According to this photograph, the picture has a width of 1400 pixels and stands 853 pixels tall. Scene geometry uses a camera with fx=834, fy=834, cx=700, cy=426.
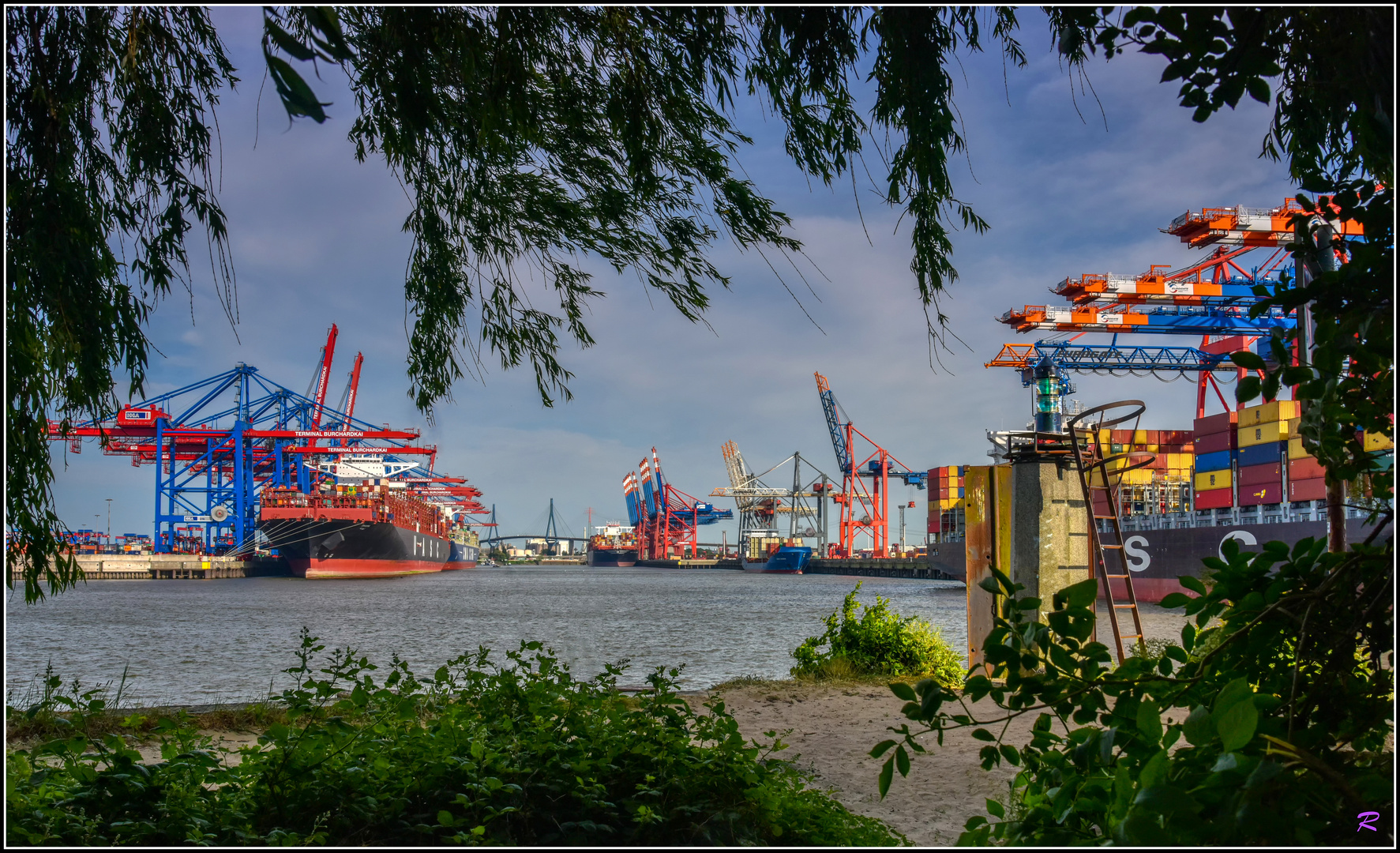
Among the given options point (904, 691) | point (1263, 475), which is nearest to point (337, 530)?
point (1263, 475)

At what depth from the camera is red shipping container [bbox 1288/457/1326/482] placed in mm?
23297

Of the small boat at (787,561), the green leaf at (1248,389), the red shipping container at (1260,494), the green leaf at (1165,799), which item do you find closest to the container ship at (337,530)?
the small boat at (787,561)

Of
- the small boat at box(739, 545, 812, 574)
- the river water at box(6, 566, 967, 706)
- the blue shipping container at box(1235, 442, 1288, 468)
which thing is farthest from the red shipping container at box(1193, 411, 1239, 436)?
the small boat at box(739, 545, 812, 574)

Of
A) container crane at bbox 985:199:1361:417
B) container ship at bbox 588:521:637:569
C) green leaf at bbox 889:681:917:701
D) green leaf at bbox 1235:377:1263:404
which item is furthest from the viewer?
container ship at bbox 588:521:637:569

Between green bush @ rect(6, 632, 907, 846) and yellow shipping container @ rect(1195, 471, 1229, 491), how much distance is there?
28990 mm

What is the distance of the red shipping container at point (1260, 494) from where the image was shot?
24828 millimetres

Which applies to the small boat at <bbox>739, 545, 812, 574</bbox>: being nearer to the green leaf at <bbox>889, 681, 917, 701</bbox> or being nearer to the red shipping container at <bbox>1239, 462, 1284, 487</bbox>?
the red shipping container at <bbox>1239, 462, 1284, 487</bbox>

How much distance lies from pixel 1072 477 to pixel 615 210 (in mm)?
5010

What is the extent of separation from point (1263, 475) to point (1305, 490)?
1.80 metres

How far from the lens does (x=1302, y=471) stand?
23641mm

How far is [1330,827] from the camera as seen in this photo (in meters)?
1.57

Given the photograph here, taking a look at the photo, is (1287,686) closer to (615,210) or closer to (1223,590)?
(1223,590)

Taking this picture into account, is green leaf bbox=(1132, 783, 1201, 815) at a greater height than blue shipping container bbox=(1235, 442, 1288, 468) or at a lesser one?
lesser

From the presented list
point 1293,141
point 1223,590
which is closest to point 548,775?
point 1223,590
